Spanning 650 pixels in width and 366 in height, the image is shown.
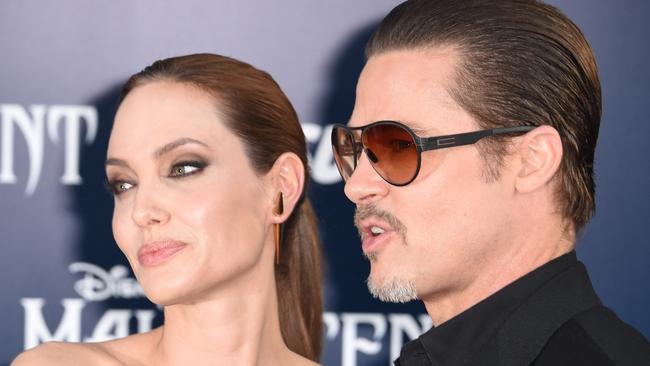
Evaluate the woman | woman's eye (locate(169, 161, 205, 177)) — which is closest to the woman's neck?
the woman

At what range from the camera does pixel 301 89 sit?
11.4ft

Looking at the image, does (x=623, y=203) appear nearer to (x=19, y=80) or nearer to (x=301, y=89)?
(x=301, y=89)

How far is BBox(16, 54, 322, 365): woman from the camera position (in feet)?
8.75

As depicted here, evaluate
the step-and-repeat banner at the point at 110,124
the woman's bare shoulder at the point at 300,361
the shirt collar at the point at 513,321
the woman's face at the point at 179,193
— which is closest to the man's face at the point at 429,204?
the shirt collar at the point at 513,321

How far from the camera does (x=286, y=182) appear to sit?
2969mm

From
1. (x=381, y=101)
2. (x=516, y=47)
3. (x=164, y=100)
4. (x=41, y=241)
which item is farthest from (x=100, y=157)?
(x=516, y=47)

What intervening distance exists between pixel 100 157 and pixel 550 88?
1753 mm

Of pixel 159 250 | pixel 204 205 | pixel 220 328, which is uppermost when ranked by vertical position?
pixel 204 205

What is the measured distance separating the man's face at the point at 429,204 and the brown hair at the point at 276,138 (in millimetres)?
658

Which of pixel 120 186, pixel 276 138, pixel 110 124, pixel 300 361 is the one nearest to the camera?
pixel 120 186

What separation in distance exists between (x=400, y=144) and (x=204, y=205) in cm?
71

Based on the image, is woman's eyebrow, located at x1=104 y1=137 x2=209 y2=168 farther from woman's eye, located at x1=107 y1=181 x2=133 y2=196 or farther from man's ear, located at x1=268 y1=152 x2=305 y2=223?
man's ear, located at x1=268 y1=152 x2=305 y2=223

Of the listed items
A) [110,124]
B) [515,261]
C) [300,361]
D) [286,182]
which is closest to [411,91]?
[515,261]

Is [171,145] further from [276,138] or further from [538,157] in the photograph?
[538,157]
